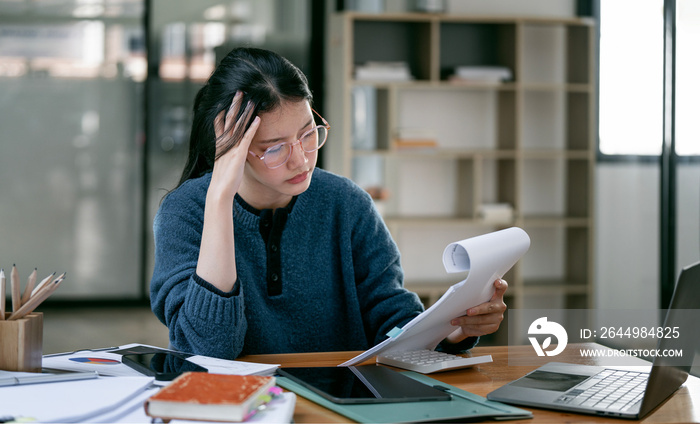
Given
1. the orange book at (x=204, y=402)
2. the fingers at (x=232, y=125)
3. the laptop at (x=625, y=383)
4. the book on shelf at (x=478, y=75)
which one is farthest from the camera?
the book on shelf at (x=478, y=75)

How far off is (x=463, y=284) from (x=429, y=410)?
29 cm

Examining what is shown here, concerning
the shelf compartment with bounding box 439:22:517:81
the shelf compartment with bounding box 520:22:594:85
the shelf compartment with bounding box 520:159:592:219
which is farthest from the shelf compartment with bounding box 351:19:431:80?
the shelf compartment with bounding box 520:159:592:219

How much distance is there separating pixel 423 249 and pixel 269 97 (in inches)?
126

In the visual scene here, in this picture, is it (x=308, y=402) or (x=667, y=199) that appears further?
(x=667, y=199)

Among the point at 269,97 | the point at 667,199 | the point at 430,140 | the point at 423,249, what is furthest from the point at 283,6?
the point at 269,97

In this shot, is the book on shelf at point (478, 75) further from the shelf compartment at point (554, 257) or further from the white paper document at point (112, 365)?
the white paper document at point (112, 365)

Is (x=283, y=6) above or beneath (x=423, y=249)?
above

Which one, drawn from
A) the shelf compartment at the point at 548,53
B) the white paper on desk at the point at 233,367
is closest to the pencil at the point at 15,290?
the white paper on desk at the point at 233,367

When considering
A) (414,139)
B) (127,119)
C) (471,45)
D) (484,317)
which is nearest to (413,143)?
(414,139)

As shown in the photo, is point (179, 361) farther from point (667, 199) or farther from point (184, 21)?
point (184, 21)

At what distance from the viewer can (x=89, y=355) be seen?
4.18 feet

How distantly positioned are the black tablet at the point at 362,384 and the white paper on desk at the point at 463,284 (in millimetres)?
77

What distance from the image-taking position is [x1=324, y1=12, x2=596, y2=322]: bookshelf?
14.2 ft

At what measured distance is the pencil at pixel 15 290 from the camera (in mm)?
1118
